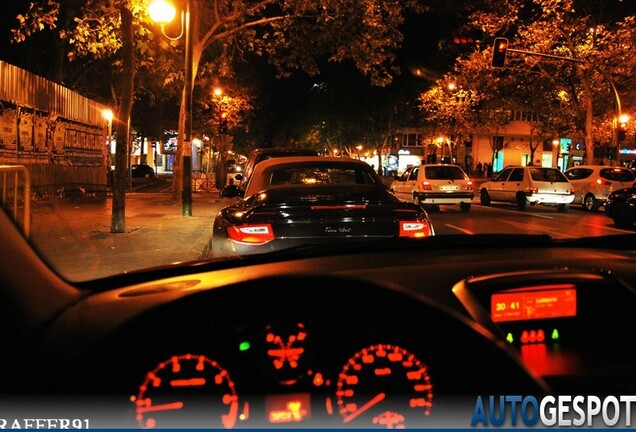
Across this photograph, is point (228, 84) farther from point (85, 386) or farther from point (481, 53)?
point (85, 386)

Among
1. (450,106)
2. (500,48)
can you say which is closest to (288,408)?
(500,48)

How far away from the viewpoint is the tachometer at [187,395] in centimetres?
217

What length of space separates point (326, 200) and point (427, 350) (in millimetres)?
4179

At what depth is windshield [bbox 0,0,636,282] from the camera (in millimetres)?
9172

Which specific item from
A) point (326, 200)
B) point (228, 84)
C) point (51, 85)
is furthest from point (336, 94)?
point (326, 200)

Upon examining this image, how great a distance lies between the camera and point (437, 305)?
91.3 inches

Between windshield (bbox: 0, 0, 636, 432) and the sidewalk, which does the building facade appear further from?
the sidewalk

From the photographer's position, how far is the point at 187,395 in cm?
221

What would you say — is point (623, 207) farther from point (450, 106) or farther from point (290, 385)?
point (450, 106)

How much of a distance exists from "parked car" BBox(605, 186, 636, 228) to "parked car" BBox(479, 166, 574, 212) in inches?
172

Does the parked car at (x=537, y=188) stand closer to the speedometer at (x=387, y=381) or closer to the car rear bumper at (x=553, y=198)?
the car rear bumper at (x=553, y=198)

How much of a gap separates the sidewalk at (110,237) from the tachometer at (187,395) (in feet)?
15.1

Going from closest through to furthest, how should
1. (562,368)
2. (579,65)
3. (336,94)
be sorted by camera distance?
(562,368) < (579,65) < (336,94)

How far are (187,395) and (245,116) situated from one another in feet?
146
